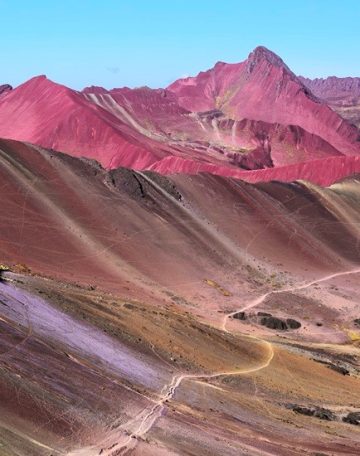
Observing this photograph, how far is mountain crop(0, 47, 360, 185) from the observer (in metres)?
98.8

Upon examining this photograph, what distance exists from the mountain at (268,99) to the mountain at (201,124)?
219mm

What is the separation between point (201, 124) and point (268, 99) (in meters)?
24.0

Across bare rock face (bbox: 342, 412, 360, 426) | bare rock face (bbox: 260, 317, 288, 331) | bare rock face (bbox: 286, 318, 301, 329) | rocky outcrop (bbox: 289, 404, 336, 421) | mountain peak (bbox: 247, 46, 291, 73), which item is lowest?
rocky outcrop (bbox: 289, 404, 336, 421)

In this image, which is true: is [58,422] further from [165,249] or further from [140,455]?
[165,249]

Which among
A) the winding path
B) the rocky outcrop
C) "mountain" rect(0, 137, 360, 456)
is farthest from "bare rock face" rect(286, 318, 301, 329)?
the rocky outcrop

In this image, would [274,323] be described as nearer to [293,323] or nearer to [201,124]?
[293,323]

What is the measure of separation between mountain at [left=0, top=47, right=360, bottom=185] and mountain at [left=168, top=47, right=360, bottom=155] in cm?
22

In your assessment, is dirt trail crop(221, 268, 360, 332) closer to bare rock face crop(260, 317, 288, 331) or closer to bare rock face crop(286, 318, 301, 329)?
bare rock face crop(260, 317, 288, 331)

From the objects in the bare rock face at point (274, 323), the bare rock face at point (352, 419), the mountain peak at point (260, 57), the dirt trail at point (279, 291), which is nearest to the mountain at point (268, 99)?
the mountain peak at point (260, 57)

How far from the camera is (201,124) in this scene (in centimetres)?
13838

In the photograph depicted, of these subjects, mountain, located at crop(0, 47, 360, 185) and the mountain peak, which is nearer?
mountain, located at crop(0, 47, 360, 185)

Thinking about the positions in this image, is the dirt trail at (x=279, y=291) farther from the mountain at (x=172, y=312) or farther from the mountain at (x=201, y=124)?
the mountain at (x=201, y=124)

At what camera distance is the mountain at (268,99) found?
150000 mm

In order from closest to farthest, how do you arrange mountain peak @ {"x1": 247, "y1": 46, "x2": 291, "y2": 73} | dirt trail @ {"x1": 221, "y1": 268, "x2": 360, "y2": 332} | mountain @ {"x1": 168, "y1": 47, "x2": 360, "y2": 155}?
1. dirt trail @ {"x1": 221, "y1": 268, "x2": 360, "y2": 332}
2. mountain @ {"x1": 168, "y1": 47, "x2": 360, "y2": 155}
3. mountain peak @ {"x1": 247, "y1": 46, "x2": 291, "y2": 73}
